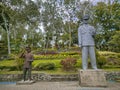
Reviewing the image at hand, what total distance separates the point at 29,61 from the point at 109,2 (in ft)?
82.6

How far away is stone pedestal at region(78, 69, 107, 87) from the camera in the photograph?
8.33 m

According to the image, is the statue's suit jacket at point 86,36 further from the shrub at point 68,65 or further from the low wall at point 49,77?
the shrub at point 68,65

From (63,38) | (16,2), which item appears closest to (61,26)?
Result: (63,38)

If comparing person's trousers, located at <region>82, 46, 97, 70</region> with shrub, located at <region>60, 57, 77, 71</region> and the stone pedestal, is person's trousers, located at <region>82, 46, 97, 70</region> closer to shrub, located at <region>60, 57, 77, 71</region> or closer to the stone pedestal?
the stone pedestal

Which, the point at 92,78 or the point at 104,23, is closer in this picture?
the point at 92,78

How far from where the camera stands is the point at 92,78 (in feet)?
27.5

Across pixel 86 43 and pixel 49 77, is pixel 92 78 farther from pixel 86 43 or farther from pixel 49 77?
pixel 49 77

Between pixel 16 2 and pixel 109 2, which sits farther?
pixel 109 2

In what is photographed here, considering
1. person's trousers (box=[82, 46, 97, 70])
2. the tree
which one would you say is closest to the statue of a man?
person's trousers (box=[82, 46, 97, 70])

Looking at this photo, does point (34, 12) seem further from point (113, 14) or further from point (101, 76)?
point (101, 76)

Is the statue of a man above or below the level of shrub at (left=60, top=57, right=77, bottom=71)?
above

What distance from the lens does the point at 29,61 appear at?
974 cm

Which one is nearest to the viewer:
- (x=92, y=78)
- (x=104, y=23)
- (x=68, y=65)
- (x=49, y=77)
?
(x=92, y=78)

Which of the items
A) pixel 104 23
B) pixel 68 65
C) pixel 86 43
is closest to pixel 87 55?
pixel 86 43
